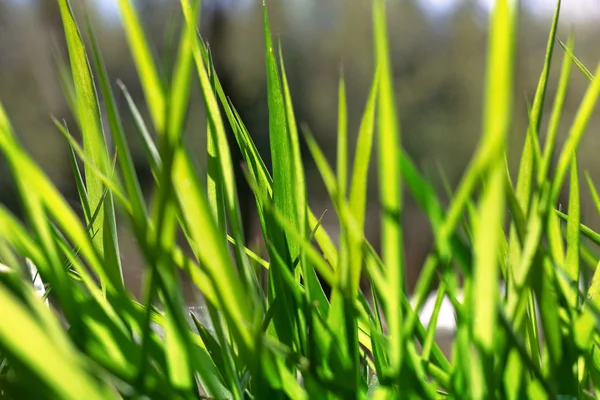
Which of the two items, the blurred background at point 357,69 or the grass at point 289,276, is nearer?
the grass at point 289,276

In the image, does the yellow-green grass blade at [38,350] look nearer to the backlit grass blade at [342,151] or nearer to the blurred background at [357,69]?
the backlit grass blade at [342,151]

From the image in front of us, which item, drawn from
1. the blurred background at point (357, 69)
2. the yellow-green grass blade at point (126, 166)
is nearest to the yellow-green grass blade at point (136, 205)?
the yellow-green grass blade at point (126, 166)

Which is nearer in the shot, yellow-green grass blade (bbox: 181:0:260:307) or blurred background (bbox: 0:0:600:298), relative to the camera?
yellow-green grass blade (bbox: 181:0:260:307)

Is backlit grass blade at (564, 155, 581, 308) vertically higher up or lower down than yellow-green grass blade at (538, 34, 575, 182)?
lower down

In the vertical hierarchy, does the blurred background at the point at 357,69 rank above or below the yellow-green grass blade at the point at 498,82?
below

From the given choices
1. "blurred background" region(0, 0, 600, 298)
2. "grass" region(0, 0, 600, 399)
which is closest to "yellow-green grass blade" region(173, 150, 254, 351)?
"grass" region(0, 0, 600, 399)

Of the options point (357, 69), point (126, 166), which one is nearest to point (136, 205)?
point (126, 166)

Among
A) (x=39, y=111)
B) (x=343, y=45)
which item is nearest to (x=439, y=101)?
(x=343, y=45)

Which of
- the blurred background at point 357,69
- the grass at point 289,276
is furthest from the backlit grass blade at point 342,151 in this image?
the blurred background at point 357,69

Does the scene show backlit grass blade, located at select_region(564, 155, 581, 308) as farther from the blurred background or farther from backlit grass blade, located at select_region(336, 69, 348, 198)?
the blurred background

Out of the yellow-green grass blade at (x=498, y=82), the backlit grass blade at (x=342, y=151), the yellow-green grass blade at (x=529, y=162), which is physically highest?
the yellow-green grass blade at (x=498, y=82)
